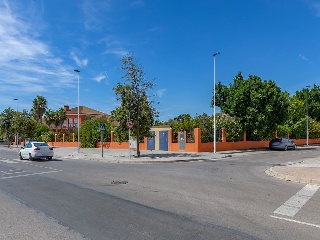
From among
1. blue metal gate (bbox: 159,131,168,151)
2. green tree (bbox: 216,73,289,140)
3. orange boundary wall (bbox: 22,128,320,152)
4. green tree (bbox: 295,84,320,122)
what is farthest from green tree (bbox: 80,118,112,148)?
green tree (bbox: 295,84,320,122)

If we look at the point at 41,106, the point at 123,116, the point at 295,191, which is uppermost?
the point at 41,106

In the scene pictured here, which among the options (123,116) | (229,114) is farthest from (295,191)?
(229,114)

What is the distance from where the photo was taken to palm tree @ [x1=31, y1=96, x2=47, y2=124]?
269 feet

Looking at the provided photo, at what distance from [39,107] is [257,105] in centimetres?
6109

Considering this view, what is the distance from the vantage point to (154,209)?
7.94 metres

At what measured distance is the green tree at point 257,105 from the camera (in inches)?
1443

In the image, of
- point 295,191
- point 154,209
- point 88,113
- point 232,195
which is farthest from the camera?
point 88,113

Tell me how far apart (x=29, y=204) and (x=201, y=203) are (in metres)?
4.53

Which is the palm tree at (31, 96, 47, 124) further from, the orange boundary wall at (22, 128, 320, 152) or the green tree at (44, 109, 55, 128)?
the orange boundary wall at (22, 128, 320, 152)

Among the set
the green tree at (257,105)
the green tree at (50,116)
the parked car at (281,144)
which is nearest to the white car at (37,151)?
the green tree at (257,105)

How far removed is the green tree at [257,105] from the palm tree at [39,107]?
5696 centimetres

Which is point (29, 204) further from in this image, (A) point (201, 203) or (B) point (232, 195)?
(B) point (232, 195)

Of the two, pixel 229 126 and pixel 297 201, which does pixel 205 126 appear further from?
pixel 297 201

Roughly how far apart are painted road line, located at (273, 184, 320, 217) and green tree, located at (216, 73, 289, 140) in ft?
83.8
